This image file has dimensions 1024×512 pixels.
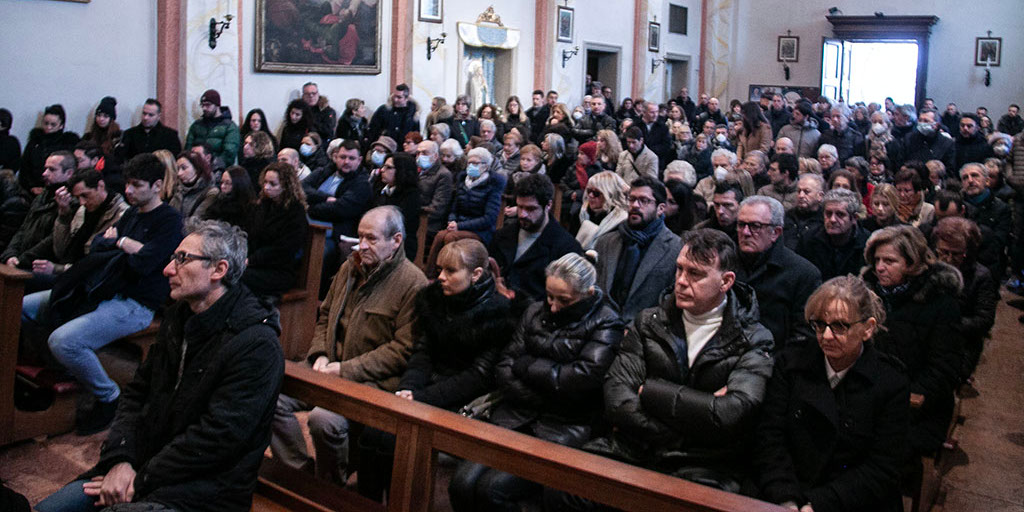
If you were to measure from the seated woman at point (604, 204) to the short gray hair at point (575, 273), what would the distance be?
1.90 m

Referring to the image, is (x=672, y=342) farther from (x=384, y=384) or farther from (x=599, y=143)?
(x=599, y=143)

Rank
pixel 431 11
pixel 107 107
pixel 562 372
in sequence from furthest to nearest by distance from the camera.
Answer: pixel 431 11 → pixel 107 107 → pixel 562 372

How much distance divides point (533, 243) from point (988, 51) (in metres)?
17.5

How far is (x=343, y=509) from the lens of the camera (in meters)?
3.52

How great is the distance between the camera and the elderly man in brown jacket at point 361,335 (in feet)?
13.6

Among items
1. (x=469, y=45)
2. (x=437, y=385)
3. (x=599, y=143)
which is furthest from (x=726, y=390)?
(x=469, y=45)

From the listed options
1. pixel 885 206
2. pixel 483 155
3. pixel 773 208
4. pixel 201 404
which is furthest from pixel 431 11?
pixel 201 404

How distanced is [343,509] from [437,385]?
75 cm

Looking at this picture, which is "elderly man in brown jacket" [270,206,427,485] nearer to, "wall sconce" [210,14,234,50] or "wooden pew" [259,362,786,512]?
A: "wooden pew" [259,362,786,512]

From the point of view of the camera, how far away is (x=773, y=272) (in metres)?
4.44

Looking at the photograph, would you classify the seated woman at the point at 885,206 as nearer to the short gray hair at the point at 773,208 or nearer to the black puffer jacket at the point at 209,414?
the short gray hair at the point at 773,208

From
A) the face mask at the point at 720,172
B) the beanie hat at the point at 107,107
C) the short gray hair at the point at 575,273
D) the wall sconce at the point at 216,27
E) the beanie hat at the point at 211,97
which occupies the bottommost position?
→ the short gray hair at the point at 575,273

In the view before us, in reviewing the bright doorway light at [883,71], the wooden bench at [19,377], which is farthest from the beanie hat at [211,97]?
the bright doorway light at [883,71]

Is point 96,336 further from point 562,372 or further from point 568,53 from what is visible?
point 568,53
